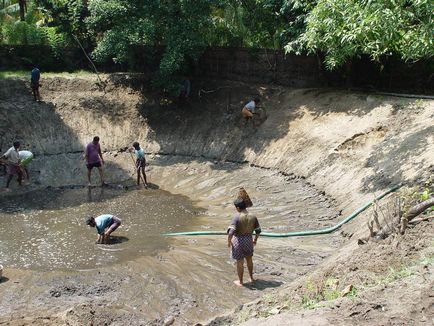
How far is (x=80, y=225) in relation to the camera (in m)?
13.1

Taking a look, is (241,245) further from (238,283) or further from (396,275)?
(396,275)

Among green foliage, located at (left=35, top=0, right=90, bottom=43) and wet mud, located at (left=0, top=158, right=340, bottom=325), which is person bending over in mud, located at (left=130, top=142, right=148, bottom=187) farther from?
green foliage, located at (left=35, top=0, right=90, bottom=43)

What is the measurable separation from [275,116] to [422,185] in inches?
298

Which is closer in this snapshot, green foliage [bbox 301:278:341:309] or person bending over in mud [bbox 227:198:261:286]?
green foliage [bbox 301:278:341:309]

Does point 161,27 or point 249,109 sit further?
point 161,27

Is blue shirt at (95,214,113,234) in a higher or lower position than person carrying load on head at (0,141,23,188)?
lower

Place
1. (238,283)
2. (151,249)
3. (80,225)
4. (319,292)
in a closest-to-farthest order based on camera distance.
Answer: (319,292) → (238,283) → (151,249) → (80,225)

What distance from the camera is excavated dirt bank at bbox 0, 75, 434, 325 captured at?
8977 millimetres

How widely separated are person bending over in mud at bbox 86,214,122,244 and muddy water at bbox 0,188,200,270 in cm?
20

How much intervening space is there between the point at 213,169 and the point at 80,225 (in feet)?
17.1

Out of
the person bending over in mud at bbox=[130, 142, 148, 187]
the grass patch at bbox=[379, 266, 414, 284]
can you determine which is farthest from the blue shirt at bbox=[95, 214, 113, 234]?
the grass patch at bbox=[379, 266, 414, 284]

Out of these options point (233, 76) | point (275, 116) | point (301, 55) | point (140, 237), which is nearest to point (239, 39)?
point (233, 76)

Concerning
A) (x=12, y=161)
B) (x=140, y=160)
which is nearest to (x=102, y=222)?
(x=140, y=160)

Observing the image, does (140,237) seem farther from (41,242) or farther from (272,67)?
(272,67)
